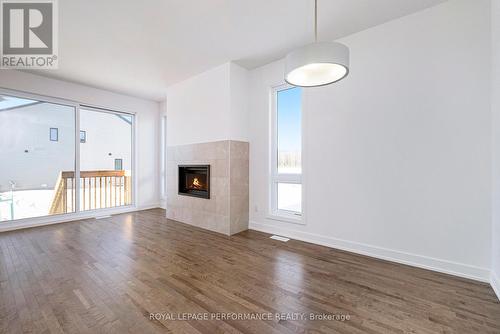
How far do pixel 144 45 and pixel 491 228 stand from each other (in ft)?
15.8

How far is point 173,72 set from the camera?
14.0 feet

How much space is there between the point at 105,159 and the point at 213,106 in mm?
3365

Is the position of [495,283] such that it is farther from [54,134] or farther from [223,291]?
[54,134]

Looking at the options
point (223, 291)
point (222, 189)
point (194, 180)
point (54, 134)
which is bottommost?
point (223, 291)

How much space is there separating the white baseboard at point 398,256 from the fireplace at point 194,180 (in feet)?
5.22

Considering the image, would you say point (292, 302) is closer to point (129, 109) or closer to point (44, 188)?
point (44, 188)

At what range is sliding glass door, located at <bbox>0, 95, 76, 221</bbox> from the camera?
13.6 ft

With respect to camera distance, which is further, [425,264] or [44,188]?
[44,188]

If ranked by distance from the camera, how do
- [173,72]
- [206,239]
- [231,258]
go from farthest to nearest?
[173,72]
[206,239]
[231,258]

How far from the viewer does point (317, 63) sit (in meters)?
1.55

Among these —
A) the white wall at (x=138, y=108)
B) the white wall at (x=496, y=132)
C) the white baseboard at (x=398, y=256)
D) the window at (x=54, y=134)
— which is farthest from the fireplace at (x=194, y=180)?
the white wall at (x=496, y=132)

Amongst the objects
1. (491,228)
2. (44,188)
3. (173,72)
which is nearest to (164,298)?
(491,228)

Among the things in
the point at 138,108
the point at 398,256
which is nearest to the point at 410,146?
the point at 398,256

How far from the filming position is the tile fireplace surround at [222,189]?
3855mm
